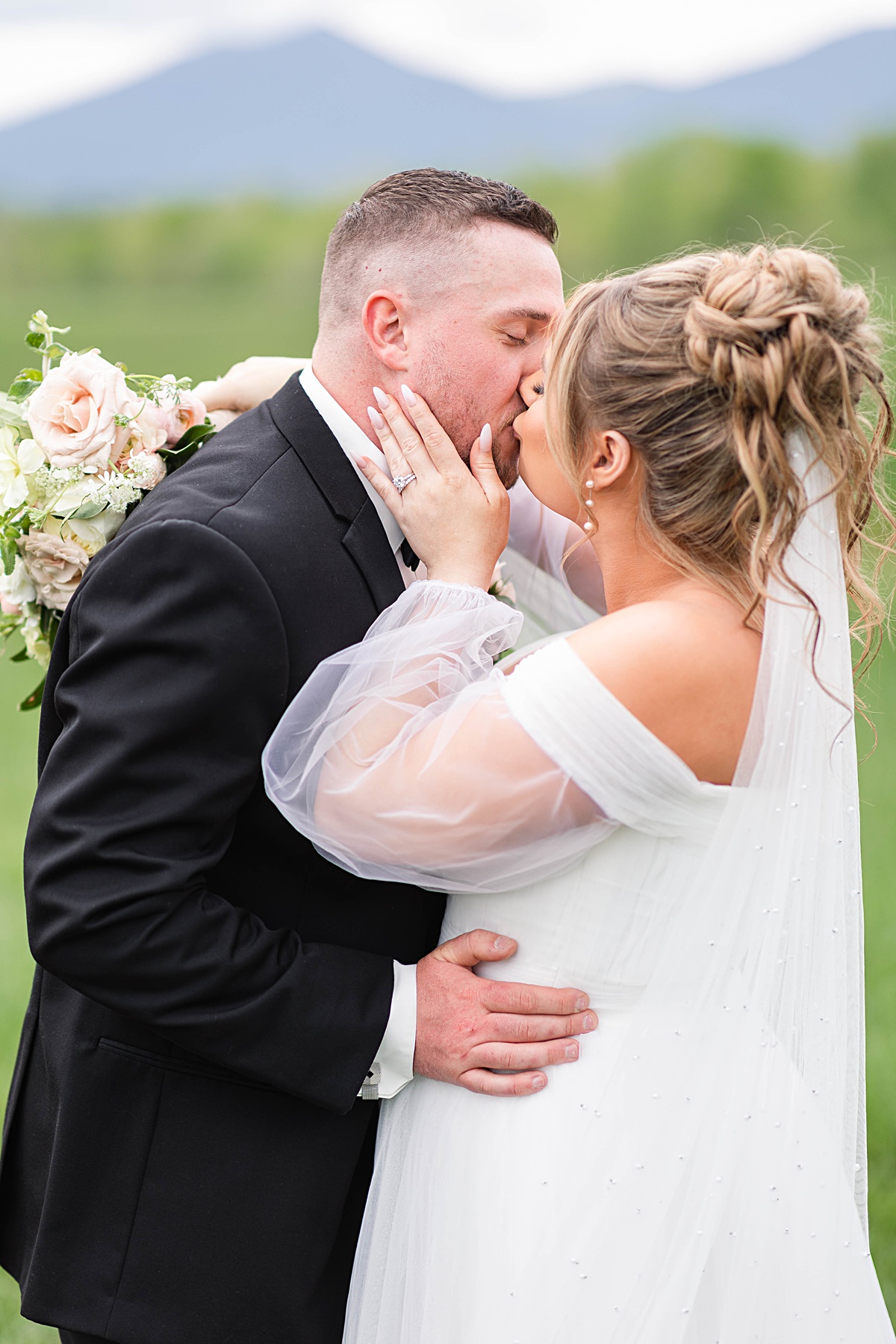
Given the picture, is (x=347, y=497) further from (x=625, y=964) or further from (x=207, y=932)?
(x=625, y=964)

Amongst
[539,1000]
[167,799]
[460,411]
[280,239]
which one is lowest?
[280,239]

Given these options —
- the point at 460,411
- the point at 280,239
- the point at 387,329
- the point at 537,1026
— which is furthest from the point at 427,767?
the point at 280,239

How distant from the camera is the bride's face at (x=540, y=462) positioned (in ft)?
7.41

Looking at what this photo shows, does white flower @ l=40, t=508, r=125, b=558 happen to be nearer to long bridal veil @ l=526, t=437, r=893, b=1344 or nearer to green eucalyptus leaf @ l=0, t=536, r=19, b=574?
green eucalyptus leaf @ l=0, t=536, r=19, b=574

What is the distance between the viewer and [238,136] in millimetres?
60500

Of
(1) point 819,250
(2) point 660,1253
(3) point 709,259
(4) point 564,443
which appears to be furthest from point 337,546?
(2) point 660,1253

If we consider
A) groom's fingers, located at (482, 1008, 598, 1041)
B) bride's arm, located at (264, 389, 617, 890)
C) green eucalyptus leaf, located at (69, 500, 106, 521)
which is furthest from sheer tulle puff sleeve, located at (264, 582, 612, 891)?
green eucalyptus leaf, located at (69, 500, 106, 521)

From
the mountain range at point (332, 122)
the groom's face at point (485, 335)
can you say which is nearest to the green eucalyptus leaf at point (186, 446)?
the groom's face at point (485, 335)

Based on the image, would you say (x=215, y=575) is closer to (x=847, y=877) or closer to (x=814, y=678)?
(x=814, y=678)

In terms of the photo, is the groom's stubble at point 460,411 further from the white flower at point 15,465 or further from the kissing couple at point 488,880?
the white flower at point 15,465

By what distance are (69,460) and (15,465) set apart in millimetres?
161

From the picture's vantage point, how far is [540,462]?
7.61ft

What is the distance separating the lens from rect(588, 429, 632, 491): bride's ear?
2037 mm

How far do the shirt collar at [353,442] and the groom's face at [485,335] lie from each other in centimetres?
16
